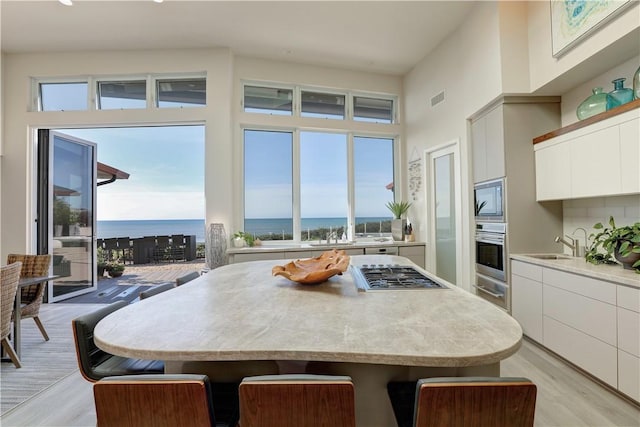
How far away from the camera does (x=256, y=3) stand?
343 cm

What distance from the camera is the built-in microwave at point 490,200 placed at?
3152 mm

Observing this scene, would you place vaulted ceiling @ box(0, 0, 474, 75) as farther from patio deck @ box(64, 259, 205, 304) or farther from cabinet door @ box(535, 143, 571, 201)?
patio deck @ box(64, 259, 205, 304)

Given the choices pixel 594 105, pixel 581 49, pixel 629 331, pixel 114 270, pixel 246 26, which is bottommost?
pixel 114 270

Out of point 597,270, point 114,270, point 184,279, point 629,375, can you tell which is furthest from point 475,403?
point 114,270

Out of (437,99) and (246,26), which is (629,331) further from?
(246,26)

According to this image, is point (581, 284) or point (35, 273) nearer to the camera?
point (581, 284)

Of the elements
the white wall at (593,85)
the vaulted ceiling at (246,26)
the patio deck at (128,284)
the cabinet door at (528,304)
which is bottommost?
the patio deck at (128,284)

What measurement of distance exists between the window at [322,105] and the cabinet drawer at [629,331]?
432 centimetres

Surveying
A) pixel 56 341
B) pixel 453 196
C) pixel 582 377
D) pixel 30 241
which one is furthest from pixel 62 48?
pixel 582 377

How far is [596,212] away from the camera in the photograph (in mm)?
2756

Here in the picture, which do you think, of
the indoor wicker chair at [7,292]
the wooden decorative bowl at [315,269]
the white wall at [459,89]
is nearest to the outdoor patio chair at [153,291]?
the wooden decorative bowl at [315,269]

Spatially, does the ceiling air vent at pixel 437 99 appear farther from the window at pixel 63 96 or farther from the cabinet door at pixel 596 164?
the window at pixel 63 96

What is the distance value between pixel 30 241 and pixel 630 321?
6867 millimetres

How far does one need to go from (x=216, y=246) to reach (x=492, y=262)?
3.53m
